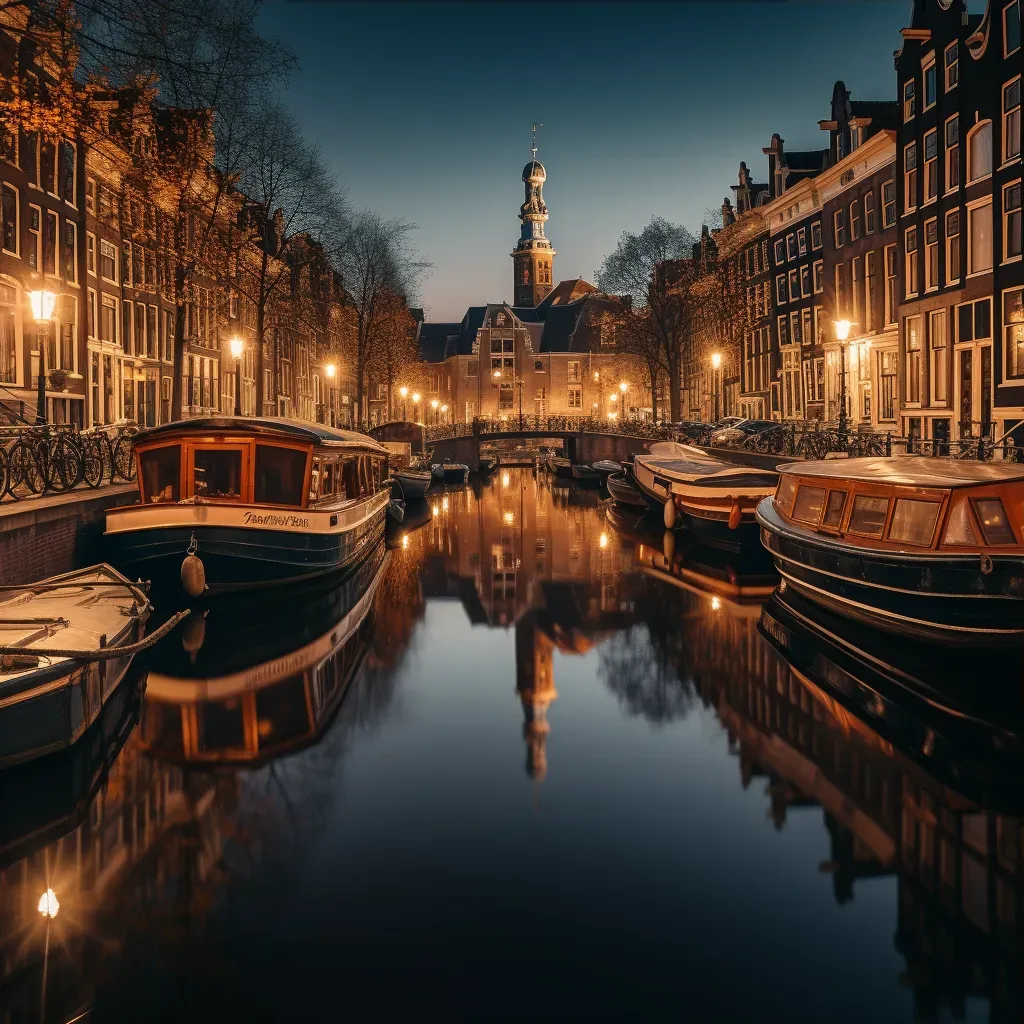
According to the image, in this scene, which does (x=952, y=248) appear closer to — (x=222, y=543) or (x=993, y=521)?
(x=993, y=521)

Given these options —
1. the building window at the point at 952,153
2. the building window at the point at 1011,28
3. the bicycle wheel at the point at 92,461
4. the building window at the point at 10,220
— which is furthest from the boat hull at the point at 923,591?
the building window at the point at 10,220

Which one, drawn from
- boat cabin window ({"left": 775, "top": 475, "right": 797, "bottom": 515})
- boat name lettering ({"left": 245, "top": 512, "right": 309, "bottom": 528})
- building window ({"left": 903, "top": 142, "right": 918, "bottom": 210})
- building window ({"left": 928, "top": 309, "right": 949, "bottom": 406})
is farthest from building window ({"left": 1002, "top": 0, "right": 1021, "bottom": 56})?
boat name lettering ({"left": 245, "top": 512, "right": 309, "bottom": 528})

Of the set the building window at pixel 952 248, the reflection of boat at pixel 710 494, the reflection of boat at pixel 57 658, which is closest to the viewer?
the reflection of boat at pixel 57 658

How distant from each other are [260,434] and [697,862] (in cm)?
1397

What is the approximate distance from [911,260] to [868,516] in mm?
24587

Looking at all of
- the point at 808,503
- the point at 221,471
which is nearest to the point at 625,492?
the point at 808,503

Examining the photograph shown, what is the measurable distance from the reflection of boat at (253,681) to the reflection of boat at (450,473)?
40716mm

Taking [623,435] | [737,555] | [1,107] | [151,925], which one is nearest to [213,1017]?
[151,925]

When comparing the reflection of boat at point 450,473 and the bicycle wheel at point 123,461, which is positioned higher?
the reflection of boat at point 450,473

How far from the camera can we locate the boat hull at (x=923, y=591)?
13.0 meters

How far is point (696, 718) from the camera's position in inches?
467

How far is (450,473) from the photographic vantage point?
6091cm

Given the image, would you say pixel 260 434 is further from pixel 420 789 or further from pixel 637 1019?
pixel 637 1019

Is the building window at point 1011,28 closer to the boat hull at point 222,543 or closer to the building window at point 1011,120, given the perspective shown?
the building window at point 1011,120
